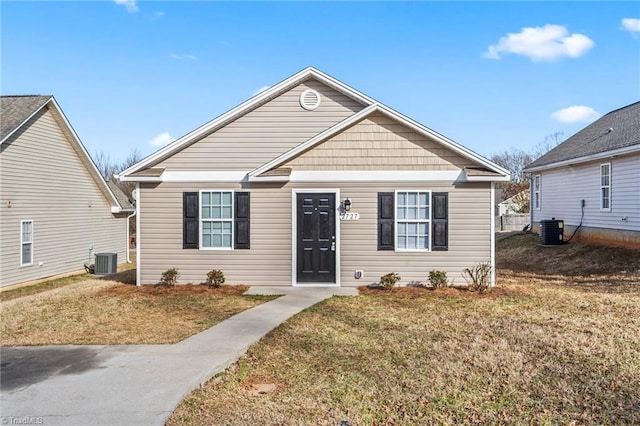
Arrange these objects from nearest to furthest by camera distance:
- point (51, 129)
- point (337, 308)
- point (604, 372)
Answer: point (604, 372) < point (337, 308) < point (51, 129)

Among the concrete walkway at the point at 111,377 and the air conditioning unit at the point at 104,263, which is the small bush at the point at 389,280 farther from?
the air conditioning unit at the point at 104,263

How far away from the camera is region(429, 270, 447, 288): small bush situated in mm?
10781

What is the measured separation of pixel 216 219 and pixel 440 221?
5717mm

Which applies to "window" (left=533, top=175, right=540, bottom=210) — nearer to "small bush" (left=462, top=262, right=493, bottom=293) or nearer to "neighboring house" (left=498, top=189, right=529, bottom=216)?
"small bush" (left=462, top=262, right=493, bottom=293)

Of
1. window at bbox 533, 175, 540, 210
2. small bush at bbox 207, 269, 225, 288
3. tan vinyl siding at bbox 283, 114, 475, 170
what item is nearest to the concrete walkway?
small bush at bbox 207, 269, 225, 288

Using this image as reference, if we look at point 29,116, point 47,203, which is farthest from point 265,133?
point 47,203

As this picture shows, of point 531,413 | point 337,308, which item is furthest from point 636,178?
point 531,413

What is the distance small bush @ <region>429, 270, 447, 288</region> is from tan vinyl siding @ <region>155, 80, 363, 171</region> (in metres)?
4.98

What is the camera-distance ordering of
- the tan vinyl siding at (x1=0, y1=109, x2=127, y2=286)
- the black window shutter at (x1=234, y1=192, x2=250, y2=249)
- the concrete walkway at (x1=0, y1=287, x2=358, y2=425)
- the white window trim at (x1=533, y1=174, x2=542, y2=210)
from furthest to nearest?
the white window trim at (x1=533, y1=174, x2=542, y2=210), the tan vinyl siding at (x1=0, y1=109, x2=127, y2=286), the black window shutter at (x1=234, y1=192, x2=250, y2=249), the concrete walkway at (x1=0, y1=287, x2=358, y2=425)

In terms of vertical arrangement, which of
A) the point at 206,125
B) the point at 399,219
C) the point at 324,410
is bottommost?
the point at 324,410

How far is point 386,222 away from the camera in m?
11.2

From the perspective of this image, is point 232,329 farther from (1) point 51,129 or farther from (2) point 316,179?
(1) point 51,129

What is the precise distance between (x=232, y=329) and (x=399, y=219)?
5.45m

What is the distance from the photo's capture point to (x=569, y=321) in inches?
309
